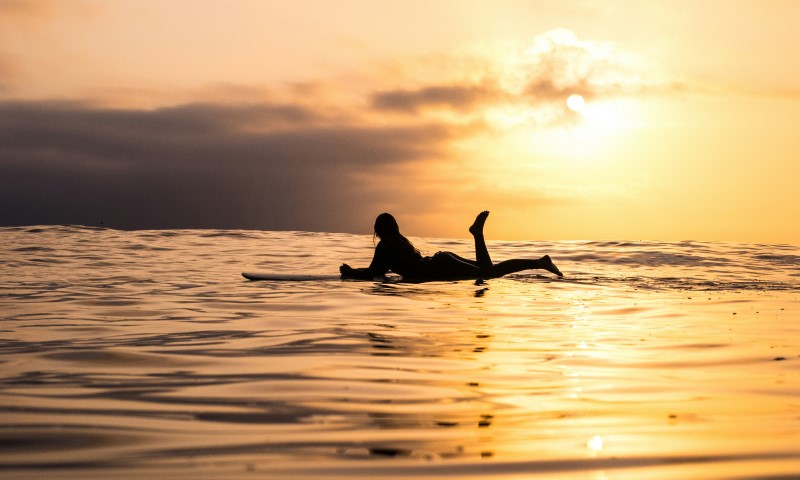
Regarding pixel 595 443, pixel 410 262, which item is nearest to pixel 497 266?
pixel 410 262

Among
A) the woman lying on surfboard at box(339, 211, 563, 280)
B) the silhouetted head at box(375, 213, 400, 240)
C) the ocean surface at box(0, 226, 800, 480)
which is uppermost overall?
the silhouetted head at box(375, 213, 400, 240)

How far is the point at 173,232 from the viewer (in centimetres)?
3066

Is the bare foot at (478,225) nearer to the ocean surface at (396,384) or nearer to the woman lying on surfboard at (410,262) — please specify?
the woman lying on surfboard at (410,262)

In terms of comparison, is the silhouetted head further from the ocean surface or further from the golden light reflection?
the golden light reflection

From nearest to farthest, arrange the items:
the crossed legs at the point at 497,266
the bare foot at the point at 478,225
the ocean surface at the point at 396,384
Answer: the ocean surface at the point at 396,384 → the bare foot at the point at 478,225 → the crossed legs at the point at 497,266

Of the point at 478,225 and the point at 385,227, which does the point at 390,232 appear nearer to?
the point at 385,227

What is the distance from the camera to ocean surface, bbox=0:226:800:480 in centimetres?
288

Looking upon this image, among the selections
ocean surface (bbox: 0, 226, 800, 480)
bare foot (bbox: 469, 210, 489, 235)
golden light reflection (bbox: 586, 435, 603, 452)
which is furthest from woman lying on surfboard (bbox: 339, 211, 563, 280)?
golden light reflection (bbox: 586, 435, 603, 452)

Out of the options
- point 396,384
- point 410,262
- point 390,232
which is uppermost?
point 390,232

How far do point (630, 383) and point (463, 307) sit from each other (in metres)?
4.61

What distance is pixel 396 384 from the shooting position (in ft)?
14.8

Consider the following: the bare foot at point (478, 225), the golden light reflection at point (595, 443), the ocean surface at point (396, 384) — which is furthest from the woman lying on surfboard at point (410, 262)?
the golden light reflection at point (595, 443)

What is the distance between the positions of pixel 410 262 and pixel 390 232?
2.14 feet

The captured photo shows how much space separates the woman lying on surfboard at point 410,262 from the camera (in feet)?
42.2
